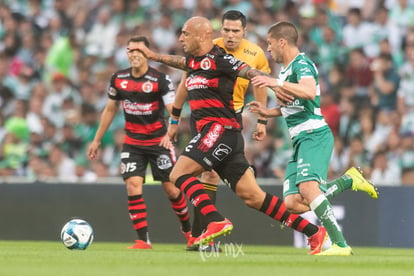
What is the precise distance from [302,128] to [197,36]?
4.72 ft

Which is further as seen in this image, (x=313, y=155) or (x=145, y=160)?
(x=145, y=160)

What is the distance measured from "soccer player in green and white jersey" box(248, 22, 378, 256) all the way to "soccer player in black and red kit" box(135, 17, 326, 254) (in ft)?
1.43

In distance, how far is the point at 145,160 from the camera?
43.0ft

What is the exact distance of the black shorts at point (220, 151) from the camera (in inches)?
423

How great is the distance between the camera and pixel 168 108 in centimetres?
1290

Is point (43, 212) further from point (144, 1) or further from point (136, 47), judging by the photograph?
point (144, 1)

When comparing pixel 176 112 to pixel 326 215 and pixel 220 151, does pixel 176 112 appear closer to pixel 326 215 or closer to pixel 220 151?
pixel 220 151

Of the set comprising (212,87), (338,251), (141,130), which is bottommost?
(338,251)

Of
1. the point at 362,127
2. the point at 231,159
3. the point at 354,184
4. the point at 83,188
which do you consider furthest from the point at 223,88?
the point at 362,127

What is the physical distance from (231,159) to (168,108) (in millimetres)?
2089

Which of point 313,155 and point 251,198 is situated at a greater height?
point 313,155

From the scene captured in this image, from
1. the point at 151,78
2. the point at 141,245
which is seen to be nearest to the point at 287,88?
the point at 151,78

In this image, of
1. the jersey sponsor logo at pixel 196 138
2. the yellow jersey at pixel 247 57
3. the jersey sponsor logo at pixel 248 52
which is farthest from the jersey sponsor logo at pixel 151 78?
the jersey sponsor logo at pixel 196 138

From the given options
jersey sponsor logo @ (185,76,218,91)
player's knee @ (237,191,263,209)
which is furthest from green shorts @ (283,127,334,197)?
jersey sponsor logo @ (185,76,218,91)
